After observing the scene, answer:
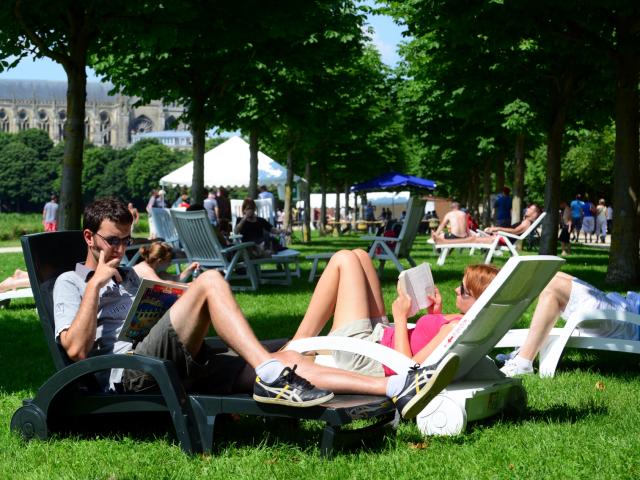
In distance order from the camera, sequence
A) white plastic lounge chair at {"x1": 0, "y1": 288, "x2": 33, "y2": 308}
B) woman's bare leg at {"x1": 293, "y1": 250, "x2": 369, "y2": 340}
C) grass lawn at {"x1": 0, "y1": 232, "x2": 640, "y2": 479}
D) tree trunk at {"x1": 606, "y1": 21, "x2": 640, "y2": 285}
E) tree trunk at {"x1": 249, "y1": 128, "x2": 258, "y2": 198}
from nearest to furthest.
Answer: grass lawn at {"x1": 0, "y1": 232, "x2": 640, "y2": 479} → woman's bare leg at {"x1": 293, "y1": 250, "x2": 369, "y2": 340} → white plastic lounge chair at {"x1": 0, "y1": 288, "x2": 33, "y2": 308} → tree trunk at {"x1": 606, "y1": 21, "x2": 640, "y2": 285} → tree trunk at {"x1": 249, "y1": 128, "x2": 258, "y2": 198}

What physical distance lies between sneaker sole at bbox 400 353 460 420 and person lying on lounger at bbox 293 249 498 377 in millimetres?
779

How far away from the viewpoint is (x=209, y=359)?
4.99 meters

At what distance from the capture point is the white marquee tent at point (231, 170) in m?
30.5

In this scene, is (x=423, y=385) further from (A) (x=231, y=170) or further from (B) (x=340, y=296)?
(A) (x=231, y=170)

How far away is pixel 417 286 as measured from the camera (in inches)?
217

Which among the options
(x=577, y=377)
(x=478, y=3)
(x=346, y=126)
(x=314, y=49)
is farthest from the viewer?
(x=346, y=126)

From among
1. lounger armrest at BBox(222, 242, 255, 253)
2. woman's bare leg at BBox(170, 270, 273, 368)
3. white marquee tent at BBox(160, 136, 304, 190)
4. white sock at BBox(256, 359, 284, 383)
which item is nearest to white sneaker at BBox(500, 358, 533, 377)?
woman's bare leg at BBox(170, 270, 273, 368)

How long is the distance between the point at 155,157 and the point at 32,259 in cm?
14427

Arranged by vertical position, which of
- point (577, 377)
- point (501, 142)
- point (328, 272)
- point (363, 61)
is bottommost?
point (577, 377)

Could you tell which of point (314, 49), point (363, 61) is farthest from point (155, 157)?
point (314, 49)

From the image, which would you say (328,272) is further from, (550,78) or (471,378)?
(550,78)

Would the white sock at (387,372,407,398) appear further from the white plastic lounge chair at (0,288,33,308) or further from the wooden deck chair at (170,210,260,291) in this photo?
the wooden deck chair at (170,210,260,291)

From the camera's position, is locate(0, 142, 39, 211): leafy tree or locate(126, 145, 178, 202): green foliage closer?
locate(0, 142, 39, 211): leafy tree

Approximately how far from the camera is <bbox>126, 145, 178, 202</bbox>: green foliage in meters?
146
